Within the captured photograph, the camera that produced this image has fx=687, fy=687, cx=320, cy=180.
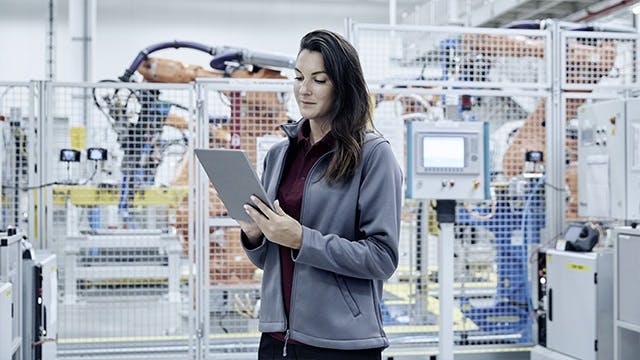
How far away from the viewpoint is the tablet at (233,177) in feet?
5.34

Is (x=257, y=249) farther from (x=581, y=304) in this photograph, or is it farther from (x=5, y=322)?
(x=581, y=304)

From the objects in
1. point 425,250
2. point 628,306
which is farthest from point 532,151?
point 628,306

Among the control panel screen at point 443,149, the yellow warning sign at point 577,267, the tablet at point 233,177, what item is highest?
the control panel screen at point 443,149

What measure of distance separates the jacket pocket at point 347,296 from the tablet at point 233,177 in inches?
9.7

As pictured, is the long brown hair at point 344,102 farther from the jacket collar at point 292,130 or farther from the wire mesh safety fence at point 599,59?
the wire mesh safety fence at point 599,59

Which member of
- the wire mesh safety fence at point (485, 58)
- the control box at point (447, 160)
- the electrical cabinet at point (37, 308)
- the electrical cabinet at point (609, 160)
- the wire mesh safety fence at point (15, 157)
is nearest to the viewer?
the electrical cabinet at point (37, 308)

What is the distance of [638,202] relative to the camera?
13.8ft

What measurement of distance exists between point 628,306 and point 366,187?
2619 mm

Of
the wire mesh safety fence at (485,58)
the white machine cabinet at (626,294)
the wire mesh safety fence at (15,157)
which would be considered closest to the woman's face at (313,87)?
the white machine cabinet at (626,294)

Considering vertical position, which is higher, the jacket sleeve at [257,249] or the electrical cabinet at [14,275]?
the jacket sleeve at [257,249]

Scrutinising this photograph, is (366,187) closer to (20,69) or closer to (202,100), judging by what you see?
(202,100)

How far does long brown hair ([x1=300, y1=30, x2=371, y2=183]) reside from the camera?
5.44ft

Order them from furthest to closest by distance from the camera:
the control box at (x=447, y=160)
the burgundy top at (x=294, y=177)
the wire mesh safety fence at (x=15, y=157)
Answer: the wire mesh safety fence at (x=15, y=157) → the control box at (x=447, y=160) → the burgundy top at (x=294, y=177)

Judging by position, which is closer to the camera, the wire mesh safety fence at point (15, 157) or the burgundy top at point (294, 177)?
the burgundy top at point (294, 177)
